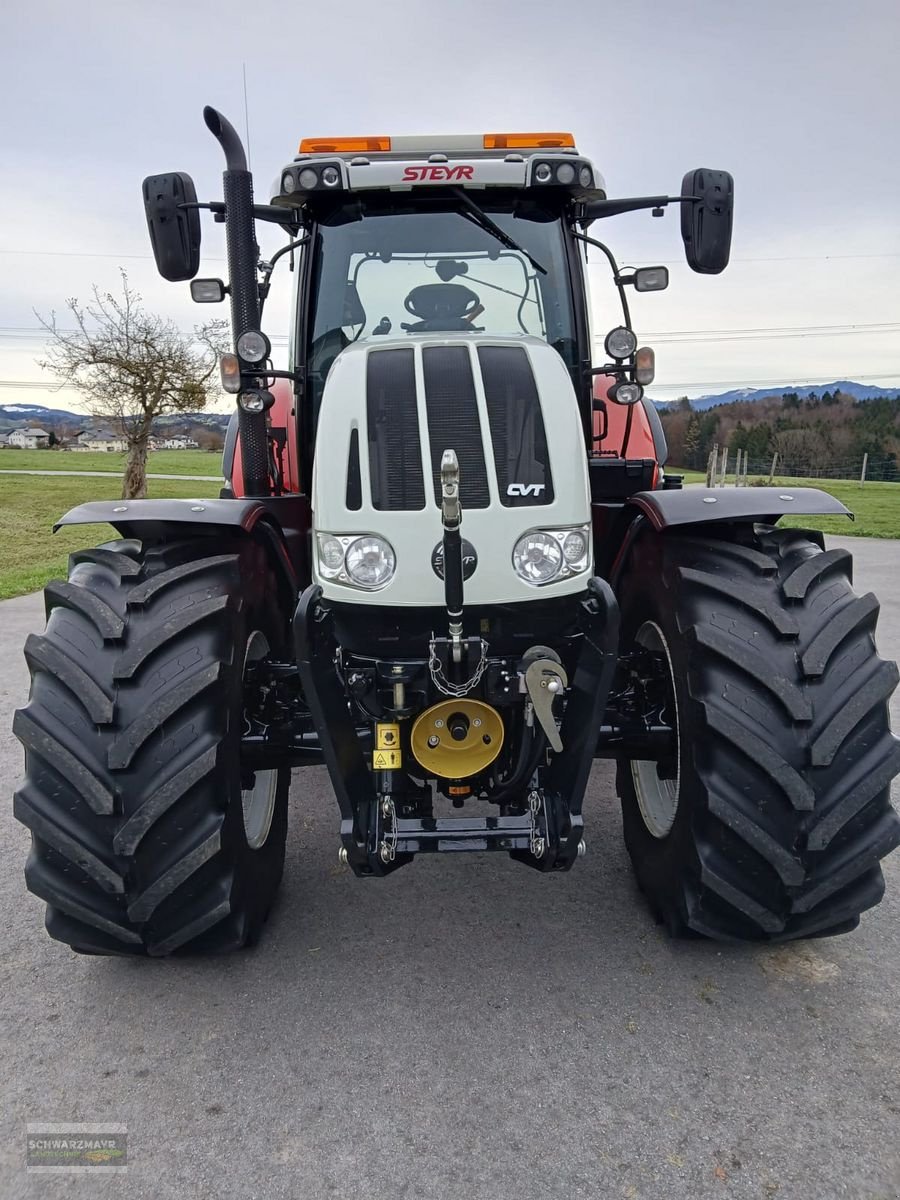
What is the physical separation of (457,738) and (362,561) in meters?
0.56

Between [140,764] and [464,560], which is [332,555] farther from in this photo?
[140,764]

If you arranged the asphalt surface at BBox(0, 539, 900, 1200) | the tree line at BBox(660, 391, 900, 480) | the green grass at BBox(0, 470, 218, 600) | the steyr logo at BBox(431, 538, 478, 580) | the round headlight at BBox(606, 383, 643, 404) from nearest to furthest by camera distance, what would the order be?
the asphalt surface at BBox(0, 539, 900, 1200), the steyr logo at BBox(431, 538, 478, 580), the round headlight at BBox(606, 383, 643, 404), the green grass at BBox(0, 470, 218, 600), the tree line at BBox(660, 391, 900, 480)

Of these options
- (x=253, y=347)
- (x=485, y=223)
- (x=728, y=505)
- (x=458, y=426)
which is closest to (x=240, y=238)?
(x=253, y=347)

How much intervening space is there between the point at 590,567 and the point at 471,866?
1.45 metres

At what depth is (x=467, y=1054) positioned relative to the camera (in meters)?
2.29

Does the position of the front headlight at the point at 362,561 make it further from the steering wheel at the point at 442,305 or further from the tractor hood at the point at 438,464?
the steering wheel at the point at 442,305

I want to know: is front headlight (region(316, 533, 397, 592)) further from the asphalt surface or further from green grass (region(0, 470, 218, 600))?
green grass (region(0, 470, 218, 600))

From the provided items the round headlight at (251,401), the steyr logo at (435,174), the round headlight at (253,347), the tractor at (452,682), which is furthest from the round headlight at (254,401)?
the steyr logo at (435,174)

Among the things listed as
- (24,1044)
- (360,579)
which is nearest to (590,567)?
(360,579)

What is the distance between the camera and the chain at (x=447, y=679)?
2.32m

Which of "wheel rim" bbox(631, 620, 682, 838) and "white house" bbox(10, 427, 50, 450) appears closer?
"wheel rim" bbox(631, 620, 682, 838)

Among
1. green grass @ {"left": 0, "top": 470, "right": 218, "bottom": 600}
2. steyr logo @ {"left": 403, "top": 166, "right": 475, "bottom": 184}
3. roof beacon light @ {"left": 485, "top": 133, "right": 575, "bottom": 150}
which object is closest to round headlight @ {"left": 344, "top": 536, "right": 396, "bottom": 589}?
steyr logo @ {"left": 403, "top": 166, "right": 475, "bottom": 184}

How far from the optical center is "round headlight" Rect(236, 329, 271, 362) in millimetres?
2982

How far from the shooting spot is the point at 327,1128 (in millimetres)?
2057
